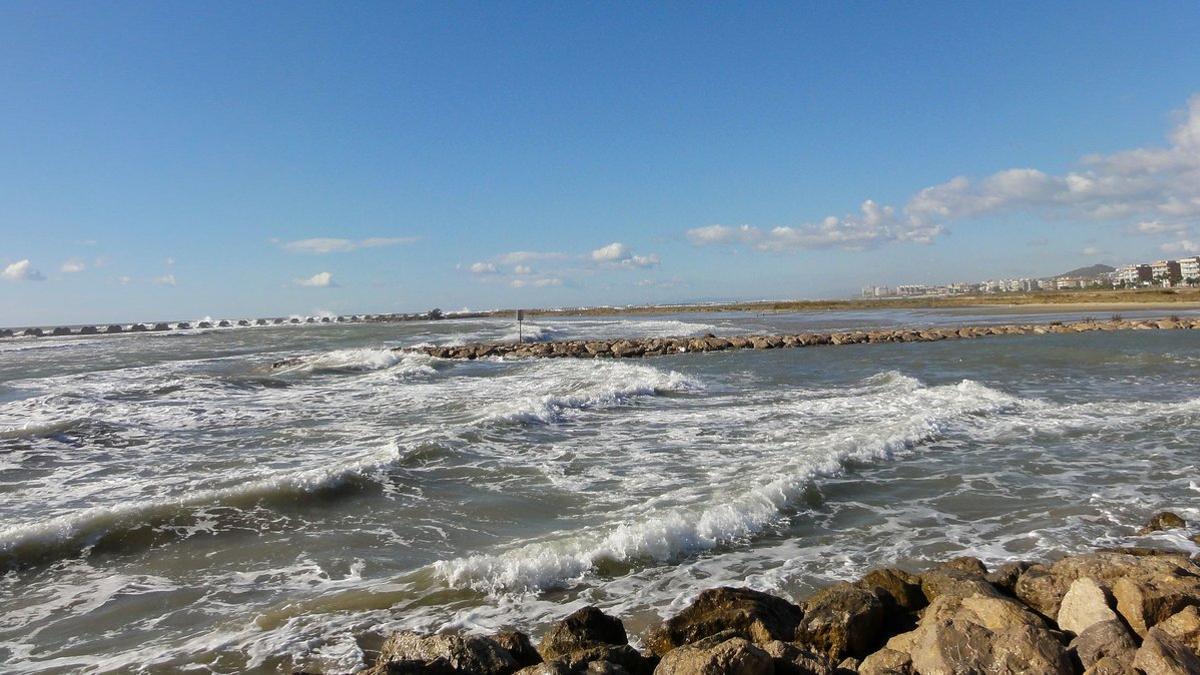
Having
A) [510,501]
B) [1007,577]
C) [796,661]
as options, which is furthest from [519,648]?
[510,501]

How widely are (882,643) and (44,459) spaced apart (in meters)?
13.3

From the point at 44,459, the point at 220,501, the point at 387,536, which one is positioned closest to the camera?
the point at 387,536

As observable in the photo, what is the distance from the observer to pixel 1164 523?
6516 millimetres

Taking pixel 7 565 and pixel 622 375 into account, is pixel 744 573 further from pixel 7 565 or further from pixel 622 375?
pixel 622 375

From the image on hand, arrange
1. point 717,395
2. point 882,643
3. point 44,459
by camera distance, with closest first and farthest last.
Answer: point 882,643 → point 44,459 → point 717,395

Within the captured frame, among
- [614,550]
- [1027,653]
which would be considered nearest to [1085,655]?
[1027,653]

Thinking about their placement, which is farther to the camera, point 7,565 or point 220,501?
point 220,501

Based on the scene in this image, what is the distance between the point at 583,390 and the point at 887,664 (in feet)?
45.4

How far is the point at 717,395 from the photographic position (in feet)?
54.4

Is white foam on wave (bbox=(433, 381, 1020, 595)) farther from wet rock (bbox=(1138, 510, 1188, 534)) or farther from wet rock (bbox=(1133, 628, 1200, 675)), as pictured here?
wet rock (bbox=(1133, 628, 1200, 675))

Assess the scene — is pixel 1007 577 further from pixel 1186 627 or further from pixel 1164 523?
pixel 1164 523

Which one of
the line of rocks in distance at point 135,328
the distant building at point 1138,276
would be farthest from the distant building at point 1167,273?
the line of rocks in distance at point 135,328

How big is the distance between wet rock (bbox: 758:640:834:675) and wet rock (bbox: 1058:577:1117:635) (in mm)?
A: 1613

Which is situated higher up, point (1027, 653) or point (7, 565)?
point (1027, 653)
